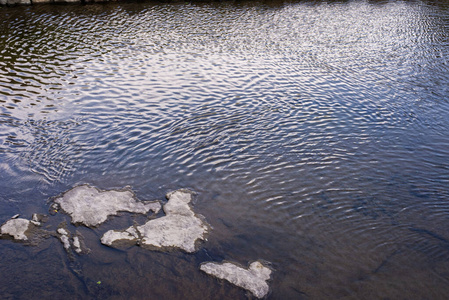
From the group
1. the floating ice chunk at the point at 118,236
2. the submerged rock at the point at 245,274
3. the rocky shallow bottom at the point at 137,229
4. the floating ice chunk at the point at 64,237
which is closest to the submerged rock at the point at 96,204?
the rocky shallow bottom at the point at 137,229

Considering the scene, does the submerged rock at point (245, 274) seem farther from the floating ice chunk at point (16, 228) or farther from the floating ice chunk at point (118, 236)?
the floating ice chunk at point (16, 228)

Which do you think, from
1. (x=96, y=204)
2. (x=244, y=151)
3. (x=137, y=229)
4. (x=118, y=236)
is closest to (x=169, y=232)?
(x=137, y=229)

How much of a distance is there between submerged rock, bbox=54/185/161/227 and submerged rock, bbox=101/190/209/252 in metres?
0.40

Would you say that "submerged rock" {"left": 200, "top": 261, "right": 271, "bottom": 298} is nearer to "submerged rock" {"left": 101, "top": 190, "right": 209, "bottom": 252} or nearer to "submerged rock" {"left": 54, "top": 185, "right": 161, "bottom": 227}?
"submerged rock" {"left": 101, "top": 190, "right": 209, "bottom": 252}

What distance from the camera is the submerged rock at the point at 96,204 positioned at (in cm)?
675

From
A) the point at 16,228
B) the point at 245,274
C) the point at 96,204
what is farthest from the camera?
the point at 96,204

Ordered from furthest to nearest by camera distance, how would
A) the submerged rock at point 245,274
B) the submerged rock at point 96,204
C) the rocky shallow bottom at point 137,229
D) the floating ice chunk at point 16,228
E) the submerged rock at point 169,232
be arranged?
the submerged rock at point 96,204
the floating ice chunk at point 16,228
the submerged rock at point 169,232
the rocky shallow bottom at point 137,229
the submerged rock at point 245,274

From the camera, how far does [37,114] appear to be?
1066 cm

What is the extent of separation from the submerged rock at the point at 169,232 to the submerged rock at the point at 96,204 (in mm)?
405

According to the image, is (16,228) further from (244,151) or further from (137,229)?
(244,151)

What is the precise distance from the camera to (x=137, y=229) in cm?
648

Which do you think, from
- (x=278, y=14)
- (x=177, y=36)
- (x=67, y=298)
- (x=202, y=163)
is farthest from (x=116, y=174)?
(x=278, y=14)

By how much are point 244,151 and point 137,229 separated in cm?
349

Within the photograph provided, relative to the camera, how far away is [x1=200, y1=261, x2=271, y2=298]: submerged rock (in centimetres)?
544
